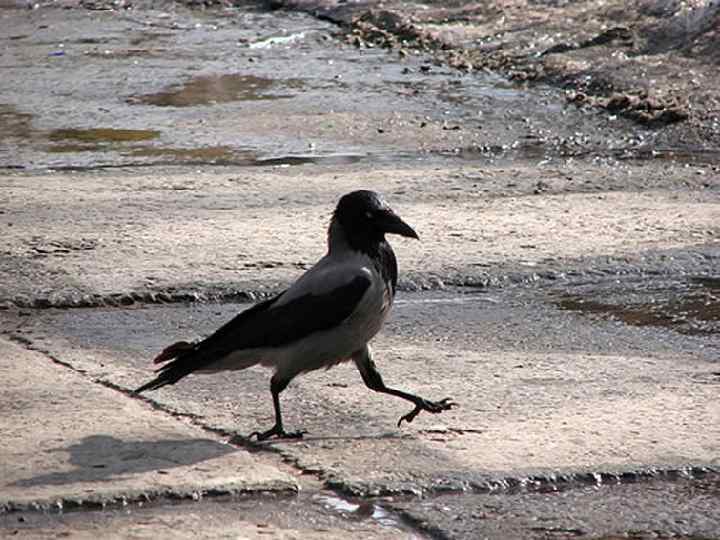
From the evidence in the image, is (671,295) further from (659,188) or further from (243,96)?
(243,96)

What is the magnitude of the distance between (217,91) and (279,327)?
7.54 meters

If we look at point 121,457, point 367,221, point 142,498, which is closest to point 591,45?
point 367,221

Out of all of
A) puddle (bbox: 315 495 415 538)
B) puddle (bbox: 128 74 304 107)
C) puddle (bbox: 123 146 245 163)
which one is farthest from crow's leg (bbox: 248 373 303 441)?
puddle (bbox: 128 74 304 107)

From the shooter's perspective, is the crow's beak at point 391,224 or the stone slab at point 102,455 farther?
the crow's beak at point 391,224

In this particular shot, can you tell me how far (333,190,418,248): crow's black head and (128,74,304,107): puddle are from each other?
6761 mm

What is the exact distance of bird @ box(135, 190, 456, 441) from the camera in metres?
5.41

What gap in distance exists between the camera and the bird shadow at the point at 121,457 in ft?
16.3

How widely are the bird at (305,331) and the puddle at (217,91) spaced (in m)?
6.90

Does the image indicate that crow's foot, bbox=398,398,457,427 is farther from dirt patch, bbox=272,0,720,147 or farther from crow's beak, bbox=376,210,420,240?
dirt patch, bbox=272,0,720,147

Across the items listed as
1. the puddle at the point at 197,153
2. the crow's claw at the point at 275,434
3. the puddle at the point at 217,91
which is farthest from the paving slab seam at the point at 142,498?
the puddle at the point at 217,91

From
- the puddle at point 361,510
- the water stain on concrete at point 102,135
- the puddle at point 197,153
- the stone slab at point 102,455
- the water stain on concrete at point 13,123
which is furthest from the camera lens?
the water stain on concrete at point 13,123

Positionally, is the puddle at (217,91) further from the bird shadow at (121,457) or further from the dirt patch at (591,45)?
the bird shadow at (121,457)

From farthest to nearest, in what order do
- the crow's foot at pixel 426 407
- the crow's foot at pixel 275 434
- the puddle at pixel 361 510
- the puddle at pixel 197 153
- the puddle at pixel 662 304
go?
the puddle at pixel 197 153 → the puddle at pixel 662 304 → the crow's foot at pixel 426 407 → the crow's foot at pixel 275 434 → the puddle at pixel 361 510

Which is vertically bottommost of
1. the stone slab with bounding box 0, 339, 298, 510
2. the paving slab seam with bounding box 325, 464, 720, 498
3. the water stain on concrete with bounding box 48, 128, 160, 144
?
the water stain on concrete with bounding box 48, 128, 160, 144
